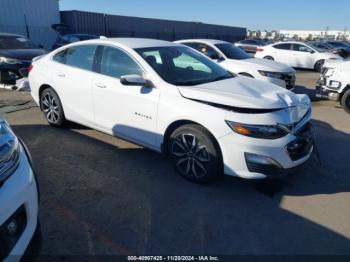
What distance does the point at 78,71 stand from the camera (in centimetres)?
467

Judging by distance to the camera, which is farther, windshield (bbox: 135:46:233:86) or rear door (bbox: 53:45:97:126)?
rear door (bbox: 53:45:97:126)

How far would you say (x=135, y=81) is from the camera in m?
3.76

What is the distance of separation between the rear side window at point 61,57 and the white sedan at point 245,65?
4424 mm

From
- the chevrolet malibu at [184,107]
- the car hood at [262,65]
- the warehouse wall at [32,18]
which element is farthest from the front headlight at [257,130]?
the warehouse wall at [32,18]

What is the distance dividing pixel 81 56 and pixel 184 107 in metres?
2.15

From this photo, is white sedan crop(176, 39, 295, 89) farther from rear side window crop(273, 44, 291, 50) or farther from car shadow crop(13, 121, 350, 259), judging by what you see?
rear side window crop(273, 44, 291, 50)

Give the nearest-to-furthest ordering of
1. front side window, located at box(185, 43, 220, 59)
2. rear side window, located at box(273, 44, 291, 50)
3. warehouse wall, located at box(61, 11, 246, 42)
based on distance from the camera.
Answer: front side window, located at box(185, 43, 220, 59) < rear side window, located at box(273, 44, 291, 50) < warehouse wall, located at box(61, 11, 246, 42)

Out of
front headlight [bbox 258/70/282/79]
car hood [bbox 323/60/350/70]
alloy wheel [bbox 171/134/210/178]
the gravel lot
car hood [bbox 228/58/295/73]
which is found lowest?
the gravel lot

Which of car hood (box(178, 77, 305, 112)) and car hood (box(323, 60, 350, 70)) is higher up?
car hood (box(178, 77, 305, 112))

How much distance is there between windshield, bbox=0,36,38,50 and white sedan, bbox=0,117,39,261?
9.31m

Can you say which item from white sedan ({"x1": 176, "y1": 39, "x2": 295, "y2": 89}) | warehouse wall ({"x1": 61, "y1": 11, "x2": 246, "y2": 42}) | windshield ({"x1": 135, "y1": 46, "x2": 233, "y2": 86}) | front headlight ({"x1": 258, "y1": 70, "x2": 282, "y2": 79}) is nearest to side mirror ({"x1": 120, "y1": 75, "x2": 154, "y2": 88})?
windshield ({"x1": 135, "y1": 46, "x2": 233, "y2": 86})

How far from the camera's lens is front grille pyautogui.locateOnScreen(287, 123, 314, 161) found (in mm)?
3380

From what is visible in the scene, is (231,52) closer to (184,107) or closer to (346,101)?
(346,101)

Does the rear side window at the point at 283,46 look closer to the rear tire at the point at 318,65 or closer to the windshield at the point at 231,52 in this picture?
the rear tire at the point at 318,65
